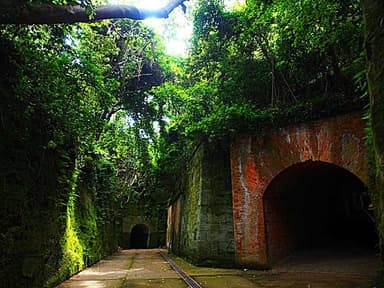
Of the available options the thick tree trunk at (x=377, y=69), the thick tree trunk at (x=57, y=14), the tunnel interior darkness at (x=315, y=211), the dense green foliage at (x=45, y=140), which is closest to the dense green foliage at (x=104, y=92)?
the dense green foliage at (x=45, y=140)

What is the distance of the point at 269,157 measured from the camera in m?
7.71

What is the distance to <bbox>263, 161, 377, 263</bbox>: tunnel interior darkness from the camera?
307 inches

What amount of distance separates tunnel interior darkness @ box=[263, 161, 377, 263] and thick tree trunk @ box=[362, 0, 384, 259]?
5186mm

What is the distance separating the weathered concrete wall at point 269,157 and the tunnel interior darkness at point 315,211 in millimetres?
233

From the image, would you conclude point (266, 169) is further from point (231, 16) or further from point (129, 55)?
point (129, 55)

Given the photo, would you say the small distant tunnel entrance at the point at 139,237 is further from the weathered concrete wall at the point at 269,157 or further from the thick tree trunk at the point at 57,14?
the thick tree trunk at the point at 57,14

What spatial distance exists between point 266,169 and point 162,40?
7205 mm

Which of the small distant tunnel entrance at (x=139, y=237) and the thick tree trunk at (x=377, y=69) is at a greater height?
the thick tree trunk at (x=377, y=69)

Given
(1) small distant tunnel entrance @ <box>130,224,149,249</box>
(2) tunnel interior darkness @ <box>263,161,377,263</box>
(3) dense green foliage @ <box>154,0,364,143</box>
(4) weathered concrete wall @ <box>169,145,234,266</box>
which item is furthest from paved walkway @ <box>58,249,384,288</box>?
(1) small distant tunnel entrance @ <box>130,224,149,249</box>

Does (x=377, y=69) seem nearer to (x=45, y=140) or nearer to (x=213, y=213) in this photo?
(x=45, y=140)

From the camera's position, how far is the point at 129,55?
13.1 m

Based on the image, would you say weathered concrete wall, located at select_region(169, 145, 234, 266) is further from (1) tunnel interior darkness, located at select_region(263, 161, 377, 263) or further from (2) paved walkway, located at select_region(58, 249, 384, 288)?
(1) tunnel interior darkness, located at select_region(263, 161, 377, 263)

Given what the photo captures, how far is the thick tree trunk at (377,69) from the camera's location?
2094 mm

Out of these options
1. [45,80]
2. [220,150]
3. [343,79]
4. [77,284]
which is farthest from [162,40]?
[77,284]
